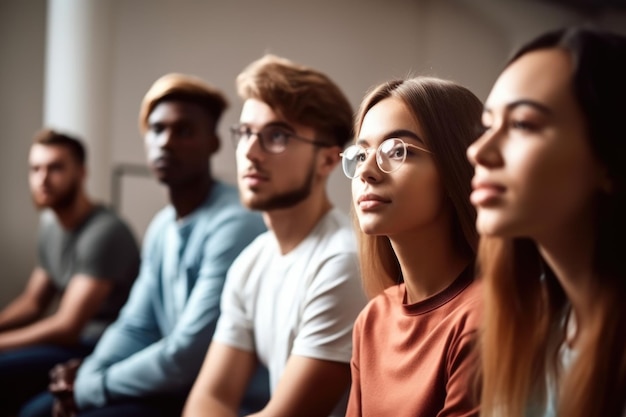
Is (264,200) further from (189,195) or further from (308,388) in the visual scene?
(189,195)

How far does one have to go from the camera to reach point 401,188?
5.27 ft

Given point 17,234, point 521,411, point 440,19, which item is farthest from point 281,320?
point 440,19

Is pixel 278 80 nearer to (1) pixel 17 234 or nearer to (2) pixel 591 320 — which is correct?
(2) pixel 591 320

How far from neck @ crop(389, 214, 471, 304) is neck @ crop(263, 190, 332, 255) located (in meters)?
0.73

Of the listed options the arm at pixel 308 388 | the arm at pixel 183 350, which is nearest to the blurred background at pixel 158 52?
the arm at pixel 183 350

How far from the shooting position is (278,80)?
2377mm

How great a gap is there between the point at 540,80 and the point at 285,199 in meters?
1.22

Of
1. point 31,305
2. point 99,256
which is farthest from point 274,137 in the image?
point 31,305

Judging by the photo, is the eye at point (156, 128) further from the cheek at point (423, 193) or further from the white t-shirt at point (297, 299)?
the cheek at point (423, 193)

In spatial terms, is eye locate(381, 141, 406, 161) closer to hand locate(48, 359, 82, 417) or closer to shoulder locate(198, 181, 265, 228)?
shoulder locate(198, 181, 265, 228)

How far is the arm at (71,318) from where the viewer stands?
3693mm

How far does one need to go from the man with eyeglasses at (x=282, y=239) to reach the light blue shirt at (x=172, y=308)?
→ 0.99ft

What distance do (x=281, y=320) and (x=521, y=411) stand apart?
3.41 ft

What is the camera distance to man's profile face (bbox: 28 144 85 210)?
13.5ft
